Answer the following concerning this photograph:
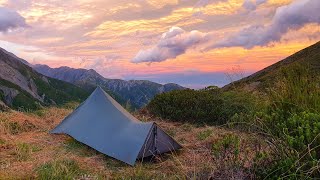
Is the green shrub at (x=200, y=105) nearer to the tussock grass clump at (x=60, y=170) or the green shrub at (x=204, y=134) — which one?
the green shrub at (x=204, y=134)

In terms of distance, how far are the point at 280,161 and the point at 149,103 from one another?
10.2m

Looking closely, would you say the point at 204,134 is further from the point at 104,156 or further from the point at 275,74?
the point at 275,74

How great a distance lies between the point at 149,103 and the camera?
617 inches

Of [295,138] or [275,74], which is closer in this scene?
[295,138]

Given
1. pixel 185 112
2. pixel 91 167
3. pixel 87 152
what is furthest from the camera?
pixel 185 112

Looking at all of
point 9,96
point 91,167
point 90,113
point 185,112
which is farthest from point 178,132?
point 9,96

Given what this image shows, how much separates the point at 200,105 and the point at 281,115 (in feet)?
21.6

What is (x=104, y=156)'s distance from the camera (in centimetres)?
933

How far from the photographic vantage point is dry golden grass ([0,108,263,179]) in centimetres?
650

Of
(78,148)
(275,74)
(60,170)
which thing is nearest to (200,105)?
(78,148)

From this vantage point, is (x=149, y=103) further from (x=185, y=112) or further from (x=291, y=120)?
(x=291, y=120)

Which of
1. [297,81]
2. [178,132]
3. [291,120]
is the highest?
[297,81]

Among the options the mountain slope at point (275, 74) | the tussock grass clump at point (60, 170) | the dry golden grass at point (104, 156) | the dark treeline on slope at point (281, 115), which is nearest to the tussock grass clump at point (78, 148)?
the dry golden grass at point (104, 156)

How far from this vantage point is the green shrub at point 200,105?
13.4 m
